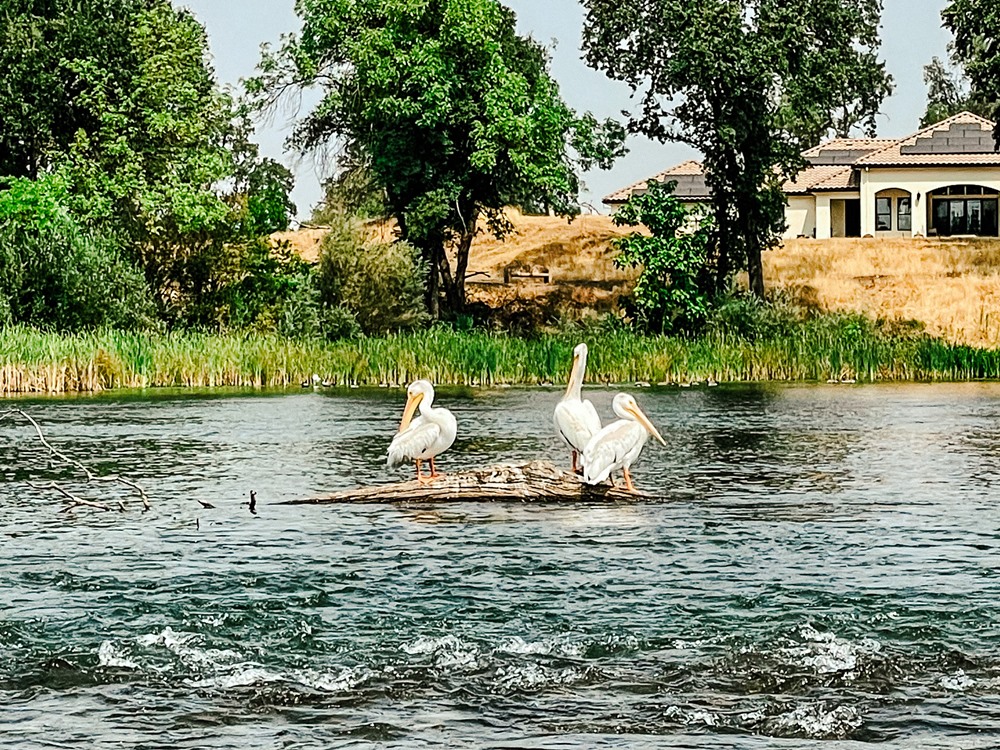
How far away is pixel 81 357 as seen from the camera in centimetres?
4309

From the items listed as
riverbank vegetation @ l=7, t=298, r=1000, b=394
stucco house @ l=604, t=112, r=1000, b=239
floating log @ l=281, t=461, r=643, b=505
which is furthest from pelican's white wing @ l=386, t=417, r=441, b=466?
stucco house @ l=604, t=112, r=1000, b=239

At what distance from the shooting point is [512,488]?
1844cm

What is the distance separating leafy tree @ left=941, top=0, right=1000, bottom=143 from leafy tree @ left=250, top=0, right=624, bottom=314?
1198 centimetres

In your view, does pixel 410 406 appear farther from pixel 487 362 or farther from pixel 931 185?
pixel 931 185

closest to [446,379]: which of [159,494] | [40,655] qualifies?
[159,494]

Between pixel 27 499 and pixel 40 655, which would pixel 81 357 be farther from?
pixel 40 655

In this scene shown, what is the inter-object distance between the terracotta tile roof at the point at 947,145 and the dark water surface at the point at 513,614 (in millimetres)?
62816

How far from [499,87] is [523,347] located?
50.5 feet

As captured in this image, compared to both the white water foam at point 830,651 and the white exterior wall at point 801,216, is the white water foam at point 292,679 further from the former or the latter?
the white exterior wall at point 801,216

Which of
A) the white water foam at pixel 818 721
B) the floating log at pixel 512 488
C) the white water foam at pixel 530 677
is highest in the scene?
the floating log at pixel 512 488

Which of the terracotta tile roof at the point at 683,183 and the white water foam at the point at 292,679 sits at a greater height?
the terracotta tile roof at the point at 683,183

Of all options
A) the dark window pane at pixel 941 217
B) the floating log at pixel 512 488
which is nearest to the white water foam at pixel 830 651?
the floating log at pixel 512 488

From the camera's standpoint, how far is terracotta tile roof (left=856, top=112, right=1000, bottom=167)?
84562 millimetres

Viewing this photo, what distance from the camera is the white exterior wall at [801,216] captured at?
3605 inches
